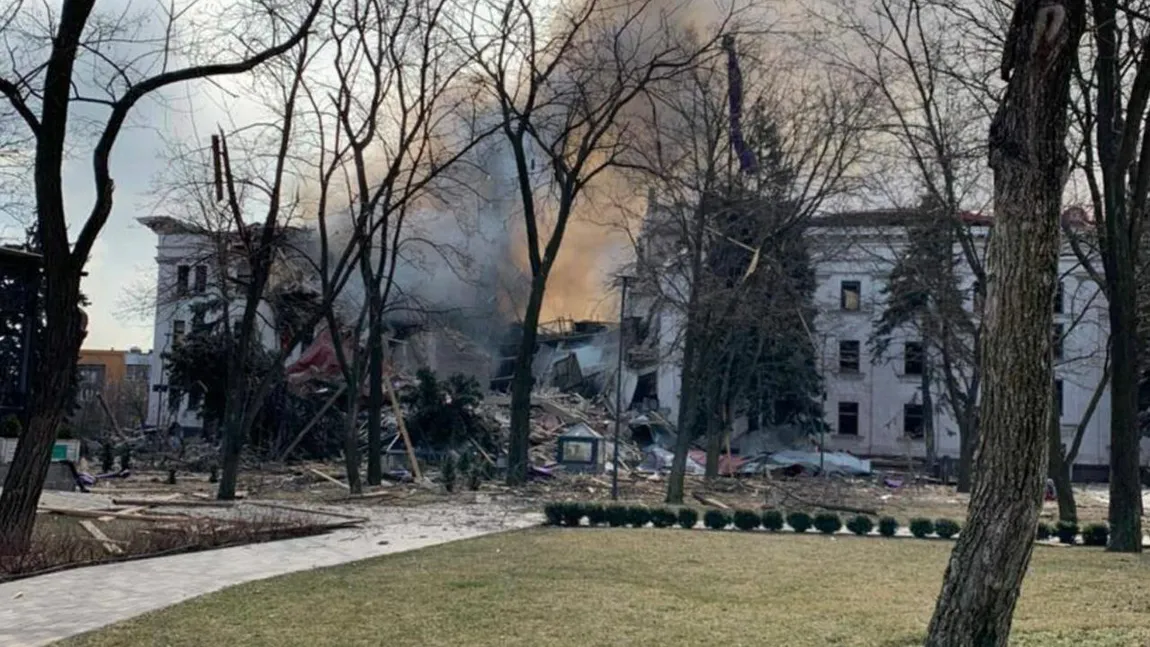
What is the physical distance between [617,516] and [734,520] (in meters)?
1.95

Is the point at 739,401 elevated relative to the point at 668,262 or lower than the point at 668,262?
lower

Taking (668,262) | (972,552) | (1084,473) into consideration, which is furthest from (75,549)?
(1084,473)

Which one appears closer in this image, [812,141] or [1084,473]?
[812,141]

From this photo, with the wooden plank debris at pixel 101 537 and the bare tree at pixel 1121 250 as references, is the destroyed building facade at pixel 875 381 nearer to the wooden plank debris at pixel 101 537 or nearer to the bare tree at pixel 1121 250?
the bare tree at pixel 1121 250

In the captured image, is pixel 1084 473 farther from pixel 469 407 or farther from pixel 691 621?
pixel 691 621

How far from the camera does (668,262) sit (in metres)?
25.7

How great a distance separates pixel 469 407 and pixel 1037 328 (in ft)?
94.4

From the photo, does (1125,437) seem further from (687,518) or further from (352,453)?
(352,453)

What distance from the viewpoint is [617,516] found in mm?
16125

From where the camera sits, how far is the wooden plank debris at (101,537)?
A: 11109 mm

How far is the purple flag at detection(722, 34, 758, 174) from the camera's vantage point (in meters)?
21.8

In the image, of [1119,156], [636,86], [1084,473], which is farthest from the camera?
[1084,473]

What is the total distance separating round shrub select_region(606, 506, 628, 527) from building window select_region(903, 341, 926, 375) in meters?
26.4

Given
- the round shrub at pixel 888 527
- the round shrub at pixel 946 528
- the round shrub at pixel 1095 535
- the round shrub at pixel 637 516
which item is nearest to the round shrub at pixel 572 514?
the round shrub at pixel 637 516
